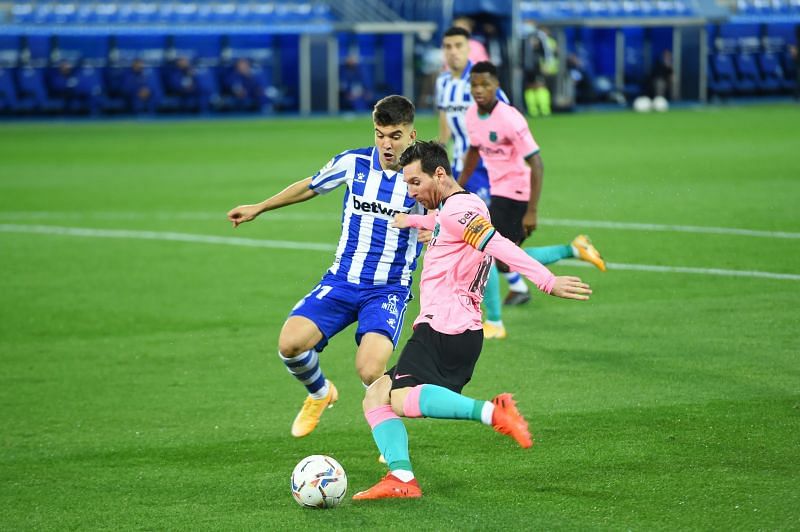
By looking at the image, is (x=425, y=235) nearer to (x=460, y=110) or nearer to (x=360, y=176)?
(x=360, y=176)

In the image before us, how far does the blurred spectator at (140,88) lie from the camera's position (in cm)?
3491

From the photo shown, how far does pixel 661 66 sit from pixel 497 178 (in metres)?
28.7

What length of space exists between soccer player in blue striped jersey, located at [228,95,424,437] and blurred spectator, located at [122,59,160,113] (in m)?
A: 29.1

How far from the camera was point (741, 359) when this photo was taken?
27.1 feet

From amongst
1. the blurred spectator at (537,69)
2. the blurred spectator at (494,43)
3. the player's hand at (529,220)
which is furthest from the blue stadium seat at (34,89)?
the player's hand at (529,220)

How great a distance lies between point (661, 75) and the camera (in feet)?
122

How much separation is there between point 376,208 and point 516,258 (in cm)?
154

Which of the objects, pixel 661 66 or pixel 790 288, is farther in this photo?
pixel 661 66

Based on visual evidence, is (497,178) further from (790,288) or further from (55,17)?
(55,17)

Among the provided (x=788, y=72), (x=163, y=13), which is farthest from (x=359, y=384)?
(x=788, y=72)

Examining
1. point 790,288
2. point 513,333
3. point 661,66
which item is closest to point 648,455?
point 513,333

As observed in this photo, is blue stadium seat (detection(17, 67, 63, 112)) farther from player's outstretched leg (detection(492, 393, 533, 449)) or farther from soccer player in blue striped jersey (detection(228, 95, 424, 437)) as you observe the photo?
player's outstretched leg (detection(492, 393, 533, 449))

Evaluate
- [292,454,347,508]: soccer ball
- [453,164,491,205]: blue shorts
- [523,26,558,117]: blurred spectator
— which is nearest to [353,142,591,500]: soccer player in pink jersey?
[292,454,347,508]: soccer ball

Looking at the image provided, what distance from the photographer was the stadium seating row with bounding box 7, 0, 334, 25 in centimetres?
3584
